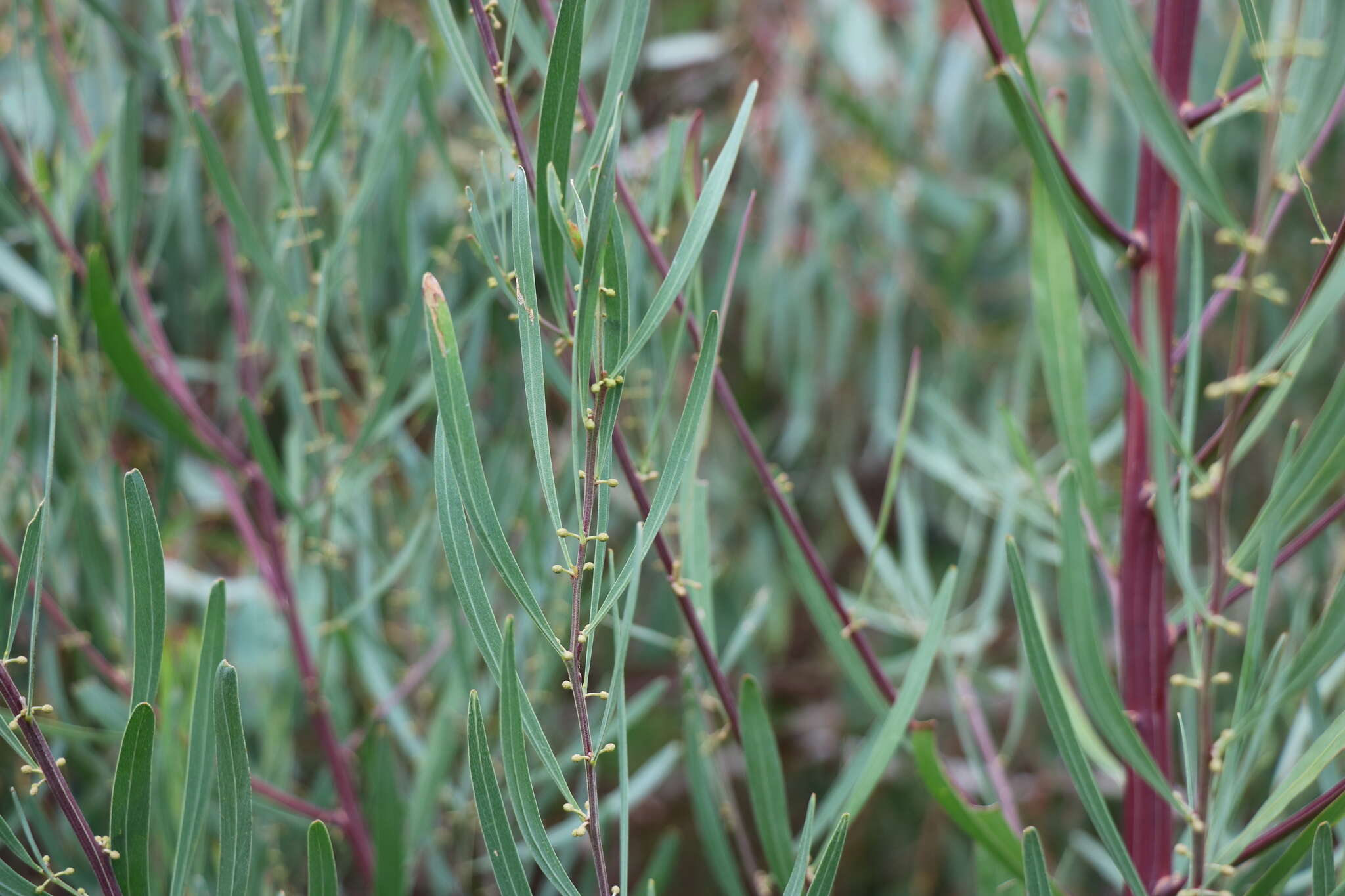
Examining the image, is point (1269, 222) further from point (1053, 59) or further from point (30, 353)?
point (1053, 59)

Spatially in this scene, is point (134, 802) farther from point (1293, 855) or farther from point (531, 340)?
point (1293, 855)

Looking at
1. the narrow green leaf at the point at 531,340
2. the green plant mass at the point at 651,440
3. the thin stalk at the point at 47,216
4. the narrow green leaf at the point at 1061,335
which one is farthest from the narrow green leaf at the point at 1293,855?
the thin stalk at the point at 47,216

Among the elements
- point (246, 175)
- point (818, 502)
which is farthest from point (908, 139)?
point (246, 175)

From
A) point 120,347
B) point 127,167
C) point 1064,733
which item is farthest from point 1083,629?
point 127,167

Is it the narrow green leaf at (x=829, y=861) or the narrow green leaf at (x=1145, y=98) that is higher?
the narrow green leaf at (x=1145, y=98)

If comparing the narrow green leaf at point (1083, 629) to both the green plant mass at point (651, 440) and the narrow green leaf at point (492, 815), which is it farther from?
the narrow green leaf at point (492, 815)

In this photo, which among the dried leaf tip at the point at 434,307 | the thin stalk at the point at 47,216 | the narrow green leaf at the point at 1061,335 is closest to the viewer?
the dried leaf tip at the point at 434,307

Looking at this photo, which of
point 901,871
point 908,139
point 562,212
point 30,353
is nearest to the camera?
point 562,212
